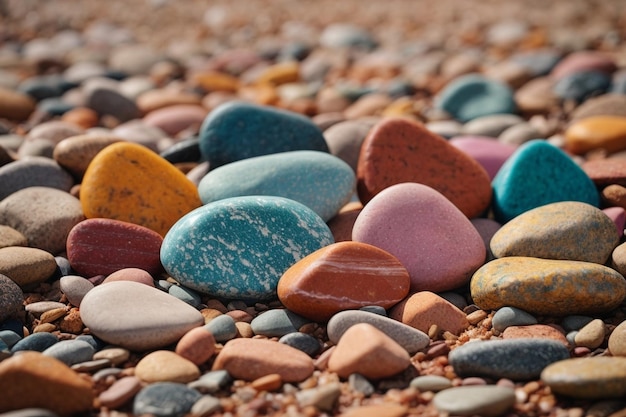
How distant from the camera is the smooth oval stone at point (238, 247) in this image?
2693 mm

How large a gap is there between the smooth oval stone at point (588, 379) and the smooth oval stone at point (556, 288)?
42 centimetres

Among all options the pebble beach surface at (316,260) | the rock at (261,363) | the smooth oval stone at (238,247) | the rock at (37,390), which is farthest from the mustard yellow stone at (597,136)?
the rock at (37,390)

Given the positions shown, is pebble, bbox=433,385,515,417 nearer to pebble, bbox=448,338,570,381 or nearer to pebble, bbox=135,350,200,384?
pebble, bbox=448,338,570,381

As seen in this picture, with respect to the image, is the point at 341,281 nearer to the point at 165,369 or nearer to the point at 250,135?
the point at 165,369

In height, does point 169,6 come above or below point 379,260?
above

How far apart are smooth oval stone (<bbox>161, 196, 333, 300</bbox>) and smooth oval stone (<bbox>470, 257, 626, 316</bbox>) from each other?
A: 79cm

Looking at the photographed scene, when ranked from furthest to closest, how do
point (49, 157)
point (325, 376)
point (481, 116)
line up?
point (481, 116)
point (49, 157)
point (325, 376)

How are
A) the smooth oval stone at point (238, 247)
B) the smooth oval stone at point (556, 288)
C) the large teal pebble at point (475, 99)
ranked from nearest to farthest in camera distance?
the smooth oval stone at point (556, 288), the smooth oval stone at point (238, 247), the large teal pebble at point (475, 99)

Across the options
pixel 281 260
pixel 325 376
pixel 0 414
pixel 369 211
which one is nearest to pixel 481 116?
pixel 369 211

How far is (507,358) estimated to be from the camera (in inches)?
85.9

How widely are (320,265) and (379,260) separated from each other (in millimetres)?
276

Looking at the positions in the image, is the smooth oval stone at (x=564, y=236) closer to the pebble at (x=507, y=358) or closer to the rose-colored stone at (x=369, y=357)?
the pebble at (x=507, y=358)

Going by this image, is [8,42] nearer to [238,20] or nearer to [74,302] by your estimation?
[238,20]

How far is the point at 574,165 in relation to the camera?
342 cm
